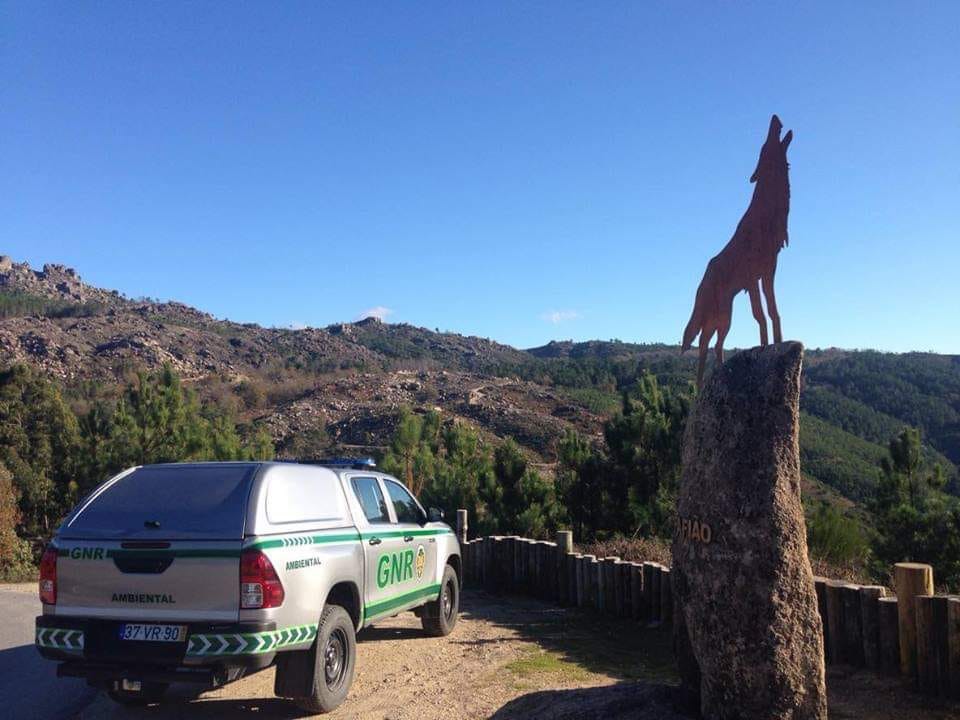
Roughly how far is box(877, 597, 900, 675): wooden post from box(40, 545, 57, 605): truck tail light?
22.0 ft

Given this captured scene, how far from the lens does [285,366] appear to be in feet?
245

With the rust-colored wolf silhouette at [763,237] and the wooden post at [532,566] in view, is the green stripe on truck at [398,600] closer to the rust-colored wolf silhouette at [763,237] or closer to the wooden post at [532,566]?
the wooden post at [532,566]

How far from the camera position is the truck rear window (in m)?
5.57

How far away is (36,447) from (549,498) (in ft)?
69.2

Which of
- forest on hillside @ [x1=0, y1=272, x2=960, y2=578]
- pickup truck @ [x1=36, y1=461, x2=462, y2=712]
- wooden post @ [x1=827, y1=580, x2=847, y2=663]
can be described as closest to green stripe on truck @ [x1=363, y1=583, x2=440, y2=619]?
pickup truck @ [x1=36, y1=461, x2=462, y2=712]

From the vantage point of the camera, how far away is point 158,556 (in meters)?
5.45

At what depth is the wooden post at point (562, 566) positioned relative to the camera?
38.4ft

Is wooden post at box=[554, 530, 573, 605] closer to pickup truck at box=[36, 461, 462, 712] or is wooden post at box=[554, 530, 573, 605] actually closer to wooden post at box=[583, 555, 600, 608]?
wooden post at box=[583, 555, 600, 608]

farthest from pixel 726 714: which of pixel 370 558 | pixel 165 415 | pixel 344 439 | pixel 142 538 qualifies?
pixel 344 439

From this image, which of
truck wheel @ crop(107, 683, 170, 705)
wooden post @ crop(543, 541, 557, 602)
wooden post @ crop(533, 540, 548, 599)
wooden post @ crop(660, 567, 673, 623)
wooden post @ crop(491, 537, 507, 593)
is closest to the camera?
truck wheel @ crop(107, 683, 170, 705)

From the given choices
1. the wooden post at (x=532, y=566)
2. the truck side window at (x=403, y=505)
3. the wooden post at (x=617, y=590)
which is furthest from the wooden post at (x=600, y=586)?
the truck side window at (x=403, y=505)

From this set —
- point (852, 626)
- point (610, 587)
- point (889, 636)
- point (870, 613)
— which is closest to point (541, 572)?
point (610, 587)

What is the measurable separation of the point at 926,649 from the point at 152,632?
5947mm

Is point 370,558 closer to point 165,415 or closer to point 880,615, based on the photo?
point 880,615
